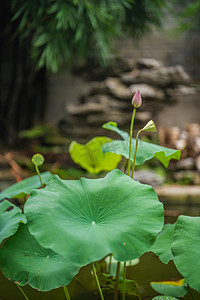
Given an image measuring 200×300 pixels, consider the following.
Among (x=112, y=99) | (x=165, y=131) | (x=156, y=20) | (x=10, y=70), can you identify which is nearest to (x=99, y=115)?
(x=112, y=99)

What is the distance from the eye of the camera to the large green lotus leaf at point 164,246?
0.69m

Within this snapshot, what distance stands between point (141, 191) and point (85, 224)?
0.14 meters

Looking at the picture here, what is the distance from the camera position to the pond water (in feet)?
2.57

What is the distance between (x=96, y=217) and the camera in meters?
0.59

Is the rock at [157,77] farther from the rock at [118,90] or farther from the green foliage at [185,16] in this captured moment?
the green foliage at [185,16]

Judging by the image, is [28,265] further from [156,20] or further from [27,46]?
[156,20]

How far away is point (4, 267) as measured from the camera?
0.64 m

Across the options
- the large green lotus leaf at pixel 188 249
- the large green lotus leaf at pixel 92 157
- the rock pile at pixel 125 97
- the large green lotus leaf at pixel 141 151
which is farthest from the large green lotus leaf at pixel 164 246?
the rock pile at pixel 125 97

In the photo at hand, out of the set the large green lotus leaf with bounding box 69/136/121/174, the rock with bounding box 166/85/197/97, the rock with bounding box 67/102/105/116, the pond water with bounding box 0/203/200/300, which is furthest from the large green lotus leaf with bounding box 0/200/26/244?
the rock with bounding box 166/85/197/97

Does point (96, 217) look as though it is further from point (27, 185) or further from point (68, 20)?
point (68, 20)

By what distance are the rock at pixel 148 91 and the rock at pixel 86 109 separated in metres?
0.44

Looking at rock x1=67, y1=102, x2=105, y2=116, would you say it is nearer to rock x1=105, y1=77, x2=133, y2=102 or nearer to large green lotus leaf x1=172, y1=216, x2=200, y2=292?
rock x1=105, y1=77, x2=133, y2=102

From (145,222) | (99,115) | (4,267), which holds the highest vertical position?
(145,222)

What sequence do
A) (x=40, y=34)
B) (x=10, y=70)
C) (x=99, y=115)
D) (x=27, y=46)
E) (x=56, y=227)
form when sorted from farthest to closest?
(x=10, y=70), (x=27, y=46), (x=99, y=115), (x=40, y=34), (x=56, y=227)
